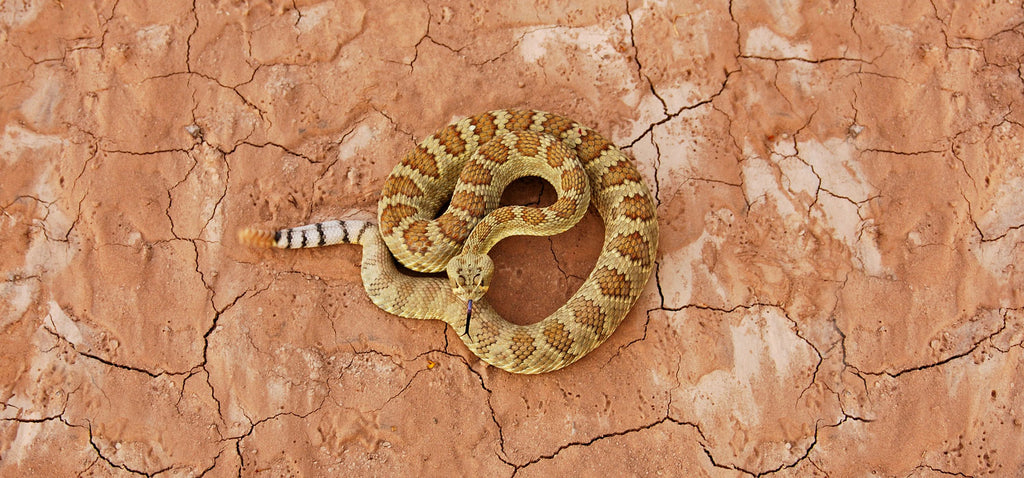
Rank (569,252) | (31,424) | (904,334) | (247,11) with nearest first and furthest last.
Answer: (31,424)
(904,334)
(569,252)
(247,11)

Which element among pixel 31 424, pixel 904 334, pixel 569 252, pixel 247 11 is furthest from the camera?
pixel 247 11

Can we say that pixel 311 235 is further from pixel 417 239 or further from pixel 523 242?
pixel 523 242

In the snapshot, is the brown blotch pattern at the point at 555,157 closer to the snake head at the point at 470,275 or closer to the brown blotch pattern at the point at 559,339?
the snake head at the point at 470,275

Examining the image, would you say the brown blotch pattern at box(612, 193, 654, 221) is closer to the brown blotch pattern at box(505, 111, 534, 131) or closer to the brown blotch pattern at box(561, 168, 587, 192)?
the brown blotch pattern at box(561, 168, 587, 192)

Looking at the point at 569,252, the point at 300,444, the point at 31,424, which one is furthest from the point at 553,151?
the point at 31,424

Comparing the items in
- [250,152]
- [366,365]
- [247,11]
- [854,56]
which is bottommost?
[366,365]

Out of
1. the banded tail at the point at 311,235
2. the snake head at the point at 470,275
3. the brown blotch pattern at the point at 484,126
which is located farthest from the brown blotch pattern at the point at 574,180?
the banded tail at the point at 311,235

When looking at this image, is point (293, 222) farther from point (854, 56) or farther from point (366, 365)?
point (854, 56)
